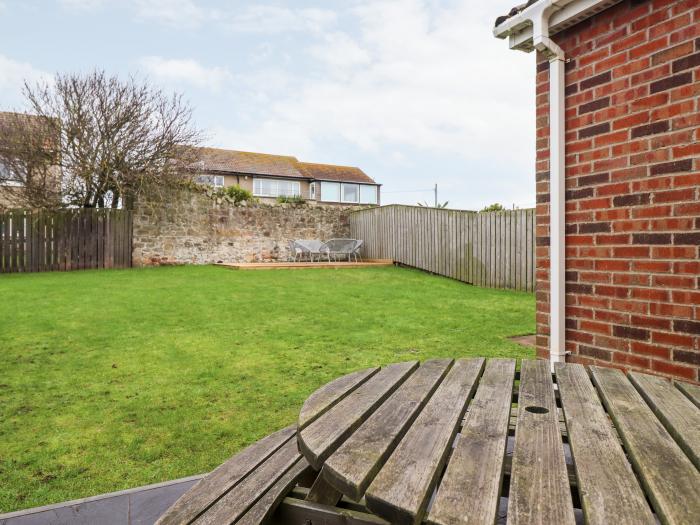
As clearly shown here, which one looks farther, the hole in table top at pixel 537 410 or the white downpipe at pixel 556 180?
the white downpipe at pixel 556 180

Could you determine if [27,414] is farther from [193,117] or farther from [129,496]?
[193,117]

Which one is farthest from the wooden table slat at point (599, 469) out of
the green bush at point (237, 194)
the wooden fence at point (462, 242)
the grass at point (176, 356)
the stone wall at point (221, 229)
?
the green bush at point (237, 194)

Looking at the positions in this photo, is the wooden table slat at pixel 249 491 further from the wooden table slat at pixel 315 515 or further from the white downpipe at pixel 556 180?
the white downpipe at pixel 556 180

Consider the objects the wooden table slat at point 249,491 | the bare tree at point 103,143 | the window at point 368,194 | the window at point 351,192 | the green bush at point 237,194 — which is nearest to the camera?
the wooden table slat at point 249,491

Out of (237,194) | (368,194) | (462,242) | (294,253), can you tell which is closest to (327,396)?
(462,242)

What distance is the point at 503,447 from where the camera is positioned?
112 centimetres

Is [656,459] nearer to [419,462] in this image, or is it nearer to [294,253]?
[419,462]

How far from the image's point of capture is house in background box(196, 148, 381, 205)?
31172mm

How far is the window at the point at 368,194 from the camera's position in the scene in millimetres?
36000

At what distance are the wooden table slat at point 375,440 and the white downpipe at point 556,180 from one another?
6.23ft

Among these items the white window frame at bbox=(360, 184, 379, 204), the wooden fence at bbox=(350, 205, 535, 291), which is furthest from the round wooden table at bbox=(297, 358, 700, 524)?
the white window frame at bbox=(360, 184, 379, 204)

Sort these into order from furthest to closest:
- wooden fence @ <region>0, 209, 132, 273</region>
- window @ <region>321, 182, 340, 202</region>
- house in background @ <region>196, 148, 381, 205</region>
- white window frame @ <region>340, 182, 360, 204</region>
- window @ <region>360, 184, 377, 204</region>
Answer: window @ <region>360, 184, 377, 204</region> → white window frame @ <region>340, 182, 360, 204</region> → window @ <region>321, 182, 340, 202</region> → house in background @ <region>196, 148, 381, 205</region> → wooden fence @ <region>0, 209, 132, 273</region>

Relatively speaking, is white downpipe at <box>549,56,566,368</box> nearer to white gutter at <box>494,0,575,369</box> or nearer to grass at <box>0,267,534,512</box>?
white gutter at <box>494,0,575,369</box>

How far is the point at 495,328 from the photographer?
6035 millimetres
